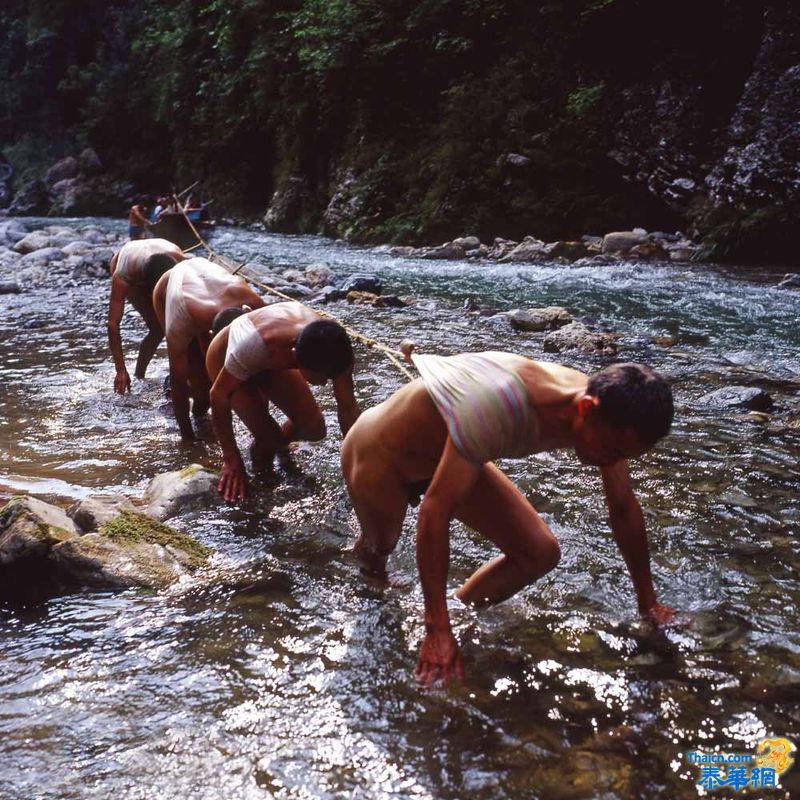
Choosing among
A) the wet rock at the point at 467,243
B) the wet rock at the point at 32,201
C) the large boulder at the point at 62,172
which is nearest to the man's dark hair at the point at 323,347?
the wet rock at the point at 467,243

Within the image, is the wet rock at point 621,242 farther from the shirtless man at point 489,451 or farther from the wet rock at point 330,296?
the shirtless man at point 489,451

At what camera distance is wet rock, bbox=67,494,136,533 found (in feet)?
11.0

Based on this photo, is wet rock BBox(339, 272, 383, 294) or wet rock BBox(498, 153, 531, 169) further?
wet rock BBox(498, 153, 531, 169)

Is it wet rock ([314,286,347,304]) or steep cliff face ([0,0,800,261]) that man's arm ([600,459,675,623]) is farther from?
steep cliff face ([0,0,800,261])

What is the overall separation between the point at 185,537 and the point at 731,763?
2.22 metres

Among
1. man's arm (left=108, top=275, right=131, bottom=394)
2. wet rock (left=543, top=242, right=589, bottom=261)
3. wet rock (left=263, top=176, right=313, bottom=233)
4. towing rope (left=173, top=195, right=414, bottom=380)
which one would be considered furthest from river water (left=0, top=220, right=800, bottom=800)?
wet rock (left=263, top=176, right=313, bottom=233)

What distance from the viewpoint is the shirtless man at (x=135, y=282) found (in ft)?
20.3

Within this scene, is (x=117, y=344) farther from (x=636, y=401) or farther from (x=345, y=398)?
(x=636, y=401)

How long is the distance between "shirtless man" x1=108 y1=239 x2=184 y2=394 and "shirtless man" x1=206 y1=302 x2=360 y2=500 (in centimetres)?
173

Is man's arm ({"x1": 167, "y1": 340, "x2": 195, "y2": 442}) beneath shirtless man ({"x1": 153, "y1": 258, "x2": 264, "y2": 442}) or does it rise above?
beneath

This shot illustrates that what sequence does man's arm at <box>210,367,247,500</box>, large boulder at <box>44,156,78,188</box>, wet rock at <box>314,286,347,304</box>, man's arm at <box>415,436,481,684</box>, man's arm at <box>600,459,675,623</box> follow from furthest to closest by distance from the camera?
large boulder at <box>44,156,78,188</box>
wet rock at <box>314,286,347,304</box>
man's arm at <box>210,367,247,500</box>
man's arm at <box>600,459,675,623</box>
man's arm at <box>415,436,481,684</box>

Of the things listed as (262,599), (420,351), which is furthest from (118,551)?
(420,351)

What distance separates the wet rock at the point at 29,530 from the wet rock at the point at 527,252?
1058 centimetres

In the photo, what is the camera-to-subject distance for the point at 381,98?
738 inches
